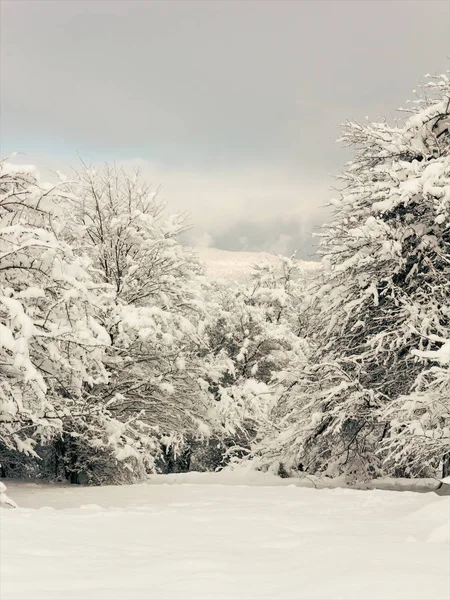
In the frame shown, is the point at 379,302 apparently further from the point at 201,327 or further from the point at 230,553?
the point at 230,553

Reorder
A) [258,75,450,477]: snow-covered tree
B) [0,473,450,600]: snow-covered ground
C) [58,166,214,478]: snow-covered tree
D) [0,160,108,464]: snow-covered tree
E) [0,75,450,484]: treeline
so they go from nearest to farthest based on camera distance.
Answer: [0,473,450,600]: snow-covered ground
[0,160,108,464]: snow-covered tree
[0,75,450,484]: treeline
[258,75,450,477]: snow-covered tree
[58,166,214,478]: snow-covered tree

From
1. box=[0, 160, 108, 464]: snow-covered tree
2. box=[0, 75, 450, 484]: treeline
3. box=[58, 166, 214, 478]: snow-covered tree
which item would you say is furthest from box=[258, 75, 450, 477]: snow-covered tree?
box=[0, 160, 108, 464]: snow-covered tree

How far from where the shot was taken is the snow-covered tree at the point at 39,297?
7.45m

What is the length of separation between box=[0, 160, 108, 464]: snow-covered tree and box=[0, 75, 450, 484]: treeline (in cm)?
3

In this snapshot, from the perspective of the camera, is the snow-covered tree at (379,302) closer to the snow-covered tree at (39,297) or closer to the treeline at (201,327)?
the treeline at (201,327)

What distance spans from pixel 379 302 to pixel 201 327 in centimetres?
595

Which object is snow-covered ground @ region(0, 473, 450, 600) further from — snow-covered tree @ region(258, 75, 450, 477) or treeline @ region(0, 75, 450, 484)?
snow-covered tree @ region(258, 75, 450, 477)

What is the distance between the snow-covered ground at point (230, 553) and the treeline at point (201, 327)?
226cm

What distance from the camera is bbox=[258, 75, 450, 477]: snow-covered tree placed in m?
9.54

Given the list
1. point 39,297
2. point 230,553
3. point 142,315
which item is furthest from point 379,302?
point 230,553

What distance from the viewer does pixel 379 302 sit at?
1078 centimetres

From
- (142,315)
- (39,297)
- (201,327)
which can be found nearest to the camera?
(39,297)

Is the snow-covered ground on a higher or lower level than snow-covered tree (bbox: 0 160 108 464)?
lower

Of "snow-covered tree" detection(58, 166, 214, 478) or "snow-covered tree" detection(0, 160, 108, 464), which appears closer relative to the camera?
"snow-covered tree" detection(0, 160, 108, 464)
